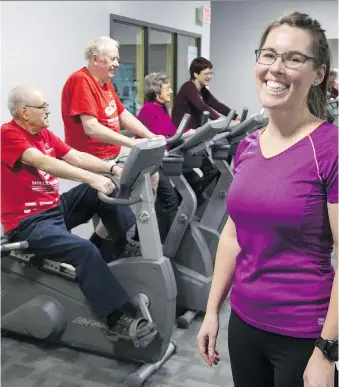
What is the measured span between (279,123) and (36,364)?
2.19 m

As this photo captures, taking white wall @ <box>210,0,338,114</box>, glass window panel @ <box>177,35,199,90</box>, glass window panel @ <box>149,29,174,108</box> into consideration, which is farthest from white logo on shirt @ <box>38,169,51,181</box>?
white wall @ <box>210,0,338,114</box>

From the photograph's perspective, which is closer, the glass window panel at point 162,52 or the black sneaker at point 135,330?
the black sneaker at point 135,330

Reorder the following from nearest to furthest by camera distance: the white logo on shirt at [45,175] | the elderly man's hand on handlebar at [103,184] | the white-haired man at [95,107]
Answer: the elderly man's hand on handlebar at [103,184], the white logo on shirt at [45,175], the white-haired man at [95,107]

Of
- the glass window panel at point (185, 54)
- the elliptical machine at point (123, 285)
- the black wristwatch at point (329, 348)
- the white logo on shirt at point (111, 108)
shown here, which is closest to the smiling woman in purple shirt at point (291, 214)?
the black wristwatch at point (329, 348)

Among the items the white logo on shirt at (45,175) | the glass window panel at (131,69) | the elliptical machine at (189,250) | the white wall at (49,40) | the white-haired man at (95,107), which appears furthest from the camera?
the glass window panel at (131,69)

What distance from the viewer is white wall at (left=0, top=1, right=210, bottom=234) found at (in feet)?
11.9

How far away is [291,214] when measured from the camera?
1200 millimetres

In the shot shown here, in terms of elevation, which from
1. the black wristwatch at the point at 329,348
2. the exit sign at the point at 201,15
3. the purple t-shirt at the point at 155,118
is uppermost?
the exit sign at the point at 201,15

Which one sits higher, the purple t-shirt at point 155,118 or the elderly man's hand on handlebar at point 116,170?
the purple t-shirt at point 155,118

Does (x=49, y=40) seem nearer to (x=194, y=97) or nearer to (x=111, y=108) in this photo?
(x=111, y=108)

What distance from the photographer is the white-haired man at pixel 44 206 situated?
106 inches

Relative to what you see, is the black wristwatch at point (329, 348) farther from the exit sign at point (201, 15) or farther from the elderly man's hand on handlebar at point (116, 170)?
the exit sign at point (201, 15)

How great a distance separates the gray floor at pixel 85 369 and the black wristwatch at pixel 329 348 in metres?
1.62

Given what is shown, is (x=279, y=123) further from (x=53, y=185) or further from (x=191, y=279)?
(x=191, y=279)
